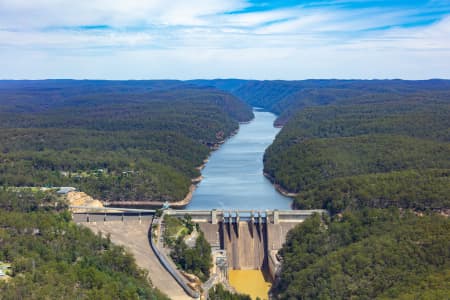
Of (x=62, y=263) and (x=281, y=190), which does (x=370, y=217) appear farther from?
(x=62, y=263)

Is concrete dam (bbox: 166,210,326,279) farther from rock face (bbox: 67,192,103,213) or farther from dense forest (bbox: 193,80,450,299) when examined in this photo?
rock face (bbox: 67,192,103,213)

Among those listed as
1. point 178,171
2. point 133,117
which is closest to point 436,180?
point 178,171

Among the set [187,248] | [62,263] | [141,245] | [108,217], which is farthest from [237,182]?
[62,263]

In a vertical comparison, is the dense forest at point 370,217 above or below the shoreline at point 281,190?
above

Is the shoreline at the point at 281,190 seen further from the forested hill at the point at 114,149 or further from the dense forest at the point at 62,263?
the dense forest at the point at 62,263

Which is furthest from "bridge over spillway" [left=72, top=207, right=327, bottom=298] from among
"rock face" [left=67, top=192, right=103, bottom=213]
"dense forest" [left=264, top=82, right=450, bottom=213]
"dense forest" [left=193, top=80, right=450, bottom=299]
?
"dense forest" [left=264, top=82, right=450, bottom=213]

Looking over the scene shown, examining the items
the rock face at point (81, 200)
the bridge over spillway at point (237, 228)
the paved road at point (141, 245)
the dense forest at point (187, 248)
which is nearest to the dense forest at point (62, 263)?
the paved road at point (141, 245)
